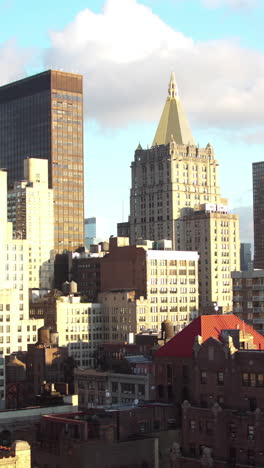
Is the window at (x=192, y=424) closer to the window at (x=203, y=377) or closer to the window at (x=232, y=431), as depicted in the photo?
the window at (x=232, y=431)

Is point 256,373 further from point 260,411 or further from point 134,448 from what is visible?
point 134,448

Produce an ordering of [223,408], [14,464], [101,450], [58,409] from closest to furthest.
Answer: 1. [14,464]
2. [101,450]
3. [223,408]
4. [58,409]

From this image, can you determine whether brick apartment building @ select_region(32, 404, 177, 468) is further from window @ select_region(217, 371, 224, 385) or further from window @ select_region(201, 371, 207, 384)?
window @ select_region(217, 371, 224, 385)

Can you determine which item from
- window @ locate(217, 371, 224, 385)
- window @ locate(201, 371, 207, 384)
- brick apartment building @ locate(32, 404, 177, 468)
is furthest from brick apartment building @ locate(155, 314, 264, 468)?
brick apartment building @ locate(32, 404, 177, 468)

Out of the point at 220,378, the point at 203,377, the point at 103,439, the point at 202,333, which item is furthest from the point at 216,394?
the point at 103,439

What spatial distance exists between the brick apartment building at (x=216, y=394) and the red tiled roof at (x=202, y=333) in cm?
16

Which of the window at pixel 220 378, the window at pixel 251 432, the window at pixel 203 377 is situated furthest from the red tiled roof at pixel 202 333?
the window at pixel 251 432

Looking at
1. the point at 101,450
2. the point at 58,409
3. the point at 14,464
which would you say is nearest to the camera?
the point at 14,464

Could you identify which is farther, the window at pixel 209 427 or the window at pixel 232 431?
the window at pixel 209 427

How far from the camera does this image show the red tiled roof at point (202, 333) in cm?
16000

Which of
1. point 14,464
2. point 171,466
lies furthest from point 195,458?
point 14,464

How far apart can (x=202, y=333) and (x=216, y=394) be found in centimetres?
1342

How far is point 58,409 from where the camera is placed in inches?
6319

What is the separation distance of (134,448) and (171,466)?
642 centimetres
